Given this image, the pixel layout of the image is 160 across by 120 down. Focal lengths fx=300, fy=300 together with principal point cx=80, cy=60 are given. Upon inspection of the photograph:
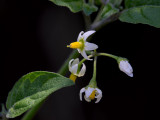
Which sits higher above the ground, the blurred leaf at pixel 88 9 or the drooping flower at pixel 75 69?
the blurred leaf at pixel 88 9

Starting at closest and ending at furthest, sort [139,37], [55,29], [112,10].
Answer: [112,10]
[139,37]
[55,29]

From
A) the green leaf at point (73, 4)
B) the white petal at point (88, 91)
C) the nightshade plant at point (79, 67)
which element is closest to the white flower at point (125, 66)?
the nightshade plant at point (79, 67)

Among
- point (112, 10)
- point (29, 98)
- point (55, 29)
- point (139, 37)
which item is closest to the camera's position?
Result: point (29, 98)

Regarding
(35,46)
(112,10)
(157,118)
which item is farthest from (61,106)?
(112,10)

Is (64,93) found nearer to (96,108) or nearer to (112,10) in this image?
(96,108)

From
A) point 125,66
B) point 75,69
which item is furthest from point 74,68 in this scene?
point 125,66

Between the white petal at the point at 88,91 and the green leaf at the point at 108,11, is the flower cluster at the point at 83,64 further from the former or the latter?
the green leaf at the point at 108,11
